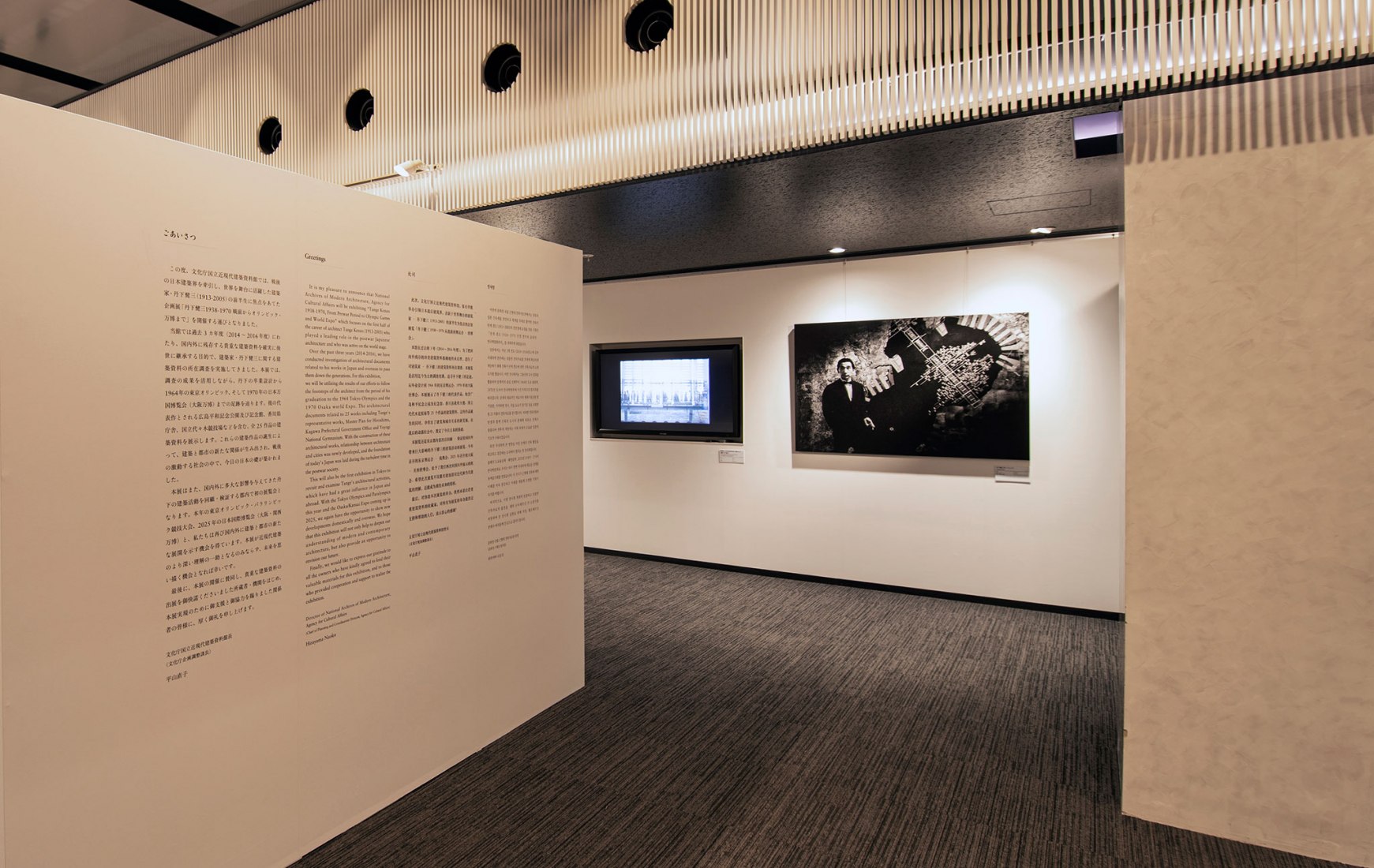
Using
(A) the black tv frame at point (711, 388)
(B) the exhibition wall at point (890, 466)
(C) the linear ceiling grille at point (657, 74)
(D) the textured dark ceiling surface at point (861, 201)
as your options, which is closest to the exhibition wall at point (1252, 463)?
(C) the linear ceiling grille at point (657, 74)

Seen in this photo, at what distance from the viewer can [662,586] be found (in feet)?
19.2

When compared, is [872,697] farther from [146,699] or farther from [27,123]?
[27,123]

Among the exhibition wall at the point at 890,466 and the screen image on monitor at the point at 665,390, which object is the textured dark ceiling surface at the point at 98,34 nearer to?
the exhibition wall at the point at 890,466

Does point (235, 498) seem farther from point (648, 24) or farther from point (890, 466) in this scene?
point (890, 466)

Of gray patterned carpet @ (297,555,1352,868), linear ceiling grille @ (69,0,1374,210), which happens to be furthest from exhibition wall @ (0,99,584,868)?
linear ceiling grille @ (69,0,1374,210)

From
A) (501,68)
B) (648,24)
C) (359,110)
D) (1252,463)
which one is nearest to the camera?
(1252,463)

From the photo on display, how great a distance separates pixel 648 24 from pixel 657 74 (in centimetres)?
33

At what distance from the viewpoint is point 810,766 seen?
299 centimetres

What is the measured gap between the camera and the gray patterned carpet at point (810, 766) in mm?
2447

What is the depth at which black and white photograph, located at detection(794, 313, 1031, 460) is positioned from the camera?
5.09 metres

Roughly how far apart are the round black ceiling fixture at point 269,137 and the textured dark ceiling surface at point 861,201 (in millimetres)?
1454

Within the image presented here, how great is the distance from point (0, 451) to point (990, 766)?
11.2 feet

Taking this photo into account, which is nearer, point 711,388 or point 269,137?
point 269,137

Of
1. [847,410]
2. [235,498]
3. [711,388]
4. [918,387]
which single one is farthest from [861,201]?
[235,498]
